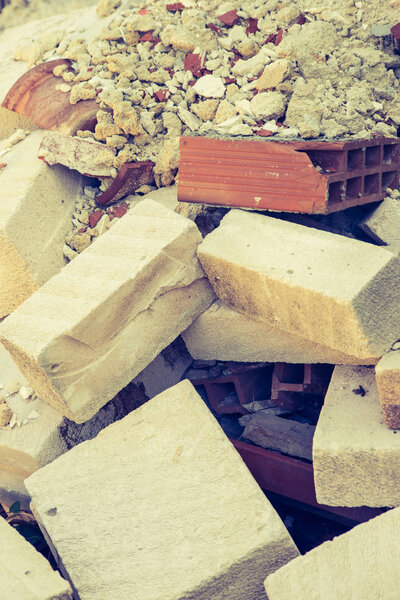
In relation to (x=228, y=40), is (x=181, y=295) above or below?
below

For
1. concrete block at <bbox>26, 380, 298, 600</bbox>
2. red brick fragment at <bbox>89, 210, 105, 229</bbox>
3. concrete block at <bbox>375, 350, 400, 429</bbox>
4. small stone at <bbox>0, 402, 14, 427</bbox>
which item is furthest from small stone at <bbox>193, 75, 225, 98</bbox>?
small stone at <bbox>0, 402, 14, 427</bbox>

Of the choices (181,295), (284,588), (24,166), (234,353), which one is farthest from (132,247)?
(284,588)

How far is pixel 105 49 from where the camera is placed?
150 inches

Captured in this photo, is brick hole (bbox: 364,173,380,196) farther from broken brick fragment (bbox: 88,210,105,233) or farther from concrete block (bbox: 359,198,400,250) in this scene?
broken brick fragment (bbox: 88,210,105,233)

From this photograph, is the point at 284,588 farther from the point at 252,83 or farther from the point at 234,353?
the point at 252,83

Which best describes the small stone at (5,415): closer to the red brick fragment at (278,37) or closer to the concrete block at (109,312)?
the concrete block at (109,312)

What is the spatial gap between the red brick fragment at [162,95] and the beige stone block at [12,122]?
40.5 inches

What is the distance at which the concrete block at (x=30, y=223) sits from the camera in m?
→ 3.33

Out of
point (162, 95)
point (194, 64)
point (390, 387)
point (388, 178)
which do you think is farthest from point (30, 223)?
point (390, 387)

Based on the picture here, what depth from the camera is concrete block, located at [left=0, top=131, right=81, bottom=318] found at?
3.33 meters

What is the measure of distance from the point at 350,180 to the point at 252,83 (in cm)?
91

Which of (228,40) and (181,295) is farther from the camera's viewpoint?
(228,40)

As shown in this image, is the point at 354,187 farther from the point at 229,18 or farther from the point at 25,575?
the point at 25,575

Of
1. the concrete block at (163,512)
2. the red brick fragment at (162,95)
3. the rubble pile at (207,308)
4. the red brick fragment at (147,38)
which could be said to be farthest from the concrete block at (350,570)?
the red brick fragment at (147,38)
